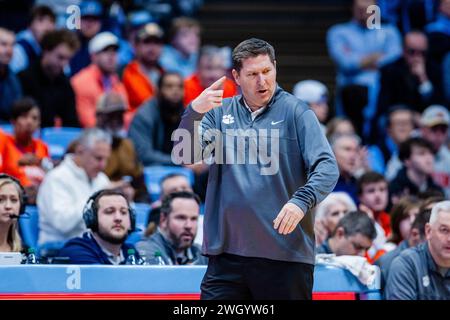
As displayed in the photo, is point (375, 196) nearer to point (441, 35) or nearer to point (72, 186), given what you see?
point (72, 186)

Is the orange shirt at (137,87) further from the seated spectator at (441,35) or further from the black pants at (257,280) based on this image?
the black pants at (257,280)

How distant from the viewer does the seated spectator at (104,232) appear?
687 centimetres

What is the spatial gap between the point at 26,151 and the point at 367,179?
285 cm

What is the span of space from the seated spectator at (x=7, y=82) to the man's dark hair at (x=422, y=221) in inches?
178

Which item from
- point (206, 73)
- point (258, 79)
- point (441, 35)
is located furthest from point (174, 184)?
point (441, 35)

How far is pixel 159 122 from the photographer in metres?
10.2

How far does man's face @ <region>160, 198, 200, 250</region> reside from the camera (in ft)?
23.6

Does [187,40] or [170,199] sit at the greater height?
[187,40]

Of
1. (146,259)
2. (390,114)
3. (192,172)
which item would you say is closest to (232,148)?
(146,259)

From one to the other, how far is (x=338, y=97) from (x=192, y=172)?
2926mm

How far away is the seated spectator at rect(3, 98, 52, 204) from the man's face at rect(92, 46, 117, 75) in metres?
1.68

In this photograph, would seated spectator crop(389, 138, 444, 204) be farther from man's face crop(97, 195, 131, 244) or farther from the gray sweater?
the gray sweater
